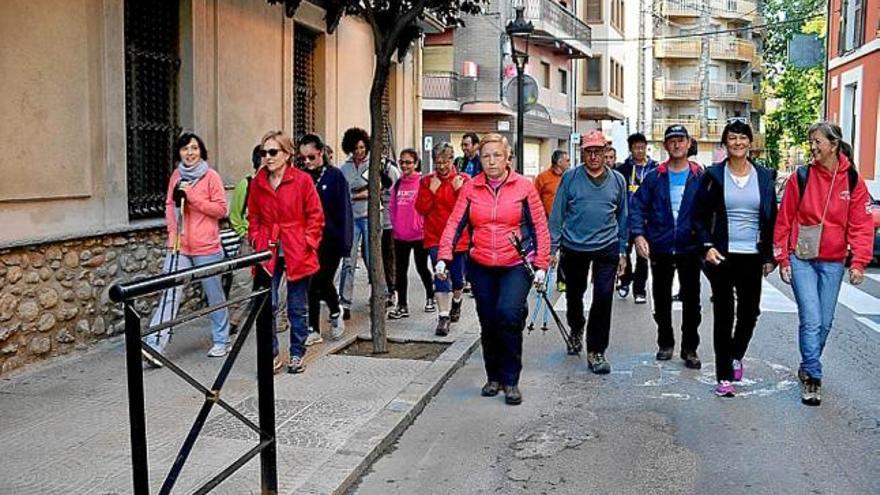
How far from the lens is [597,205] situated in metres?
7.76

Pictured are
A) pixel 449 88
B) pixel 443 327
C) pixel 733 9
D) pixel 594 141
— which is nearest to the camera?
pixel 594 141

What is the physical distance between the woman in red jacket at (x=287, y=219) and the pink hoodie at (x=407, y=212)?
111 inches

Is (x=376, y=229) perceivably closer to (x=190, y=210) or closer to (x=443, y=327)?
(x=443, y=327)

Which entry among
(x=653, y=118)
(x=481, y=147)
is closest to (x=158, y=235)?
(x=481, y=147)

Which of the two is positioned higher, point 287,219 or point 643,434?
point 287,219

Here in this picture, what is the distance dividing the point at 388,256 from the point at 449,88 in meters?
21.9

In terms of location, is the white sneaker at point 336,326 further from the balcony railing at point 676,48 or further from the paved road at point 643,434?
the balcony railing at point 676,48

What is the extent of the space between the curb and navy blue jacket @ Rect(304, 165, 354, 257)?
1.27m

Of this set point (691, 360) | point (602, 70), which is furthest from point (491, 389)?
point (602, 70)

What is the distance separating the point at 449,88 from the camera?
105 feet

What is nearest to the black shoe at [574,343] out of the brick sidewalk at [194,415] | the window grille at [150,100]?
the brick sidewalk at [194,415]

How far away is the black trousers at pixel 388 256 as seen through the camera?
10543mm

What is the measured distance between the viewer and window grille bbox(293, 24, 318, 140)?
13391 mm

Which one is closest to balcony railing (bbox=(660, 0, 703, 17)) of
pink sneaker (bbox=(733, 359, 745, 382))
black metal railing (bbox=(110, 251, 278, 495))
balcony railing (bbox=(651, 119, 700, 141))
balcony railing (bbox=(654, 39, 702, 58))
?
balcony railing (bbox=(654, 39, 702, 58))
